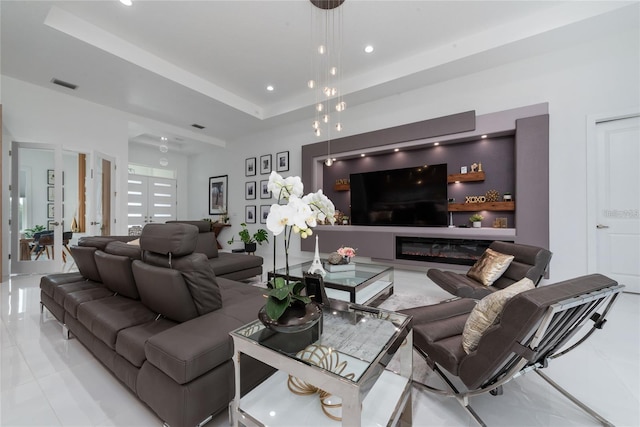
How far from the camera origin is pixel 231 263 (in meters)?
3.51

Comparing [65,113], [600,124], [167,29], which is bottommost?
[600,124]

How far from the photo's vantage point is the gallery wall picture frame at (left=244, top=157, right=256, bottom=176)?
698cm

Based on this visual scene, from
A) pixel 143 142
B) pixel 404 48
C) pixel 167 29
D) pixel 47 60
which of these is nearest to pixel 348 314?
pixel 404 48

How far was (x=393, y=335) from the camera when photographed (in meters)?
1.27

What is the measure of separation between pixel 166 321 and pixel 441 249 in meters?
4.21

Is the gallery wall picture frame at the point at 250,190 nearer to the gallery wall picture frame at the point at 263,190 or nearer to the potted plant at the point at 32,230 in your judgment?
the gallery wall picture frame at the point at 263,190

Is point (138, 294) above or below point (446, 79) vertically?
below

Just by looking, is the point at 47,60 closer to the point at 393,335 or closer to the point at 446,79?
the point at 393,335

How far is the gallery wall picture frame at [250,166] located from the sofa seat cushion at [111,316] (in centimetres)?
534

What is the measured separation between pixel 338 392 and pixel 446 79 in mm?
4944

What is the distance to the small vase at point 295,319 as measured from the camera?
3.70 ft

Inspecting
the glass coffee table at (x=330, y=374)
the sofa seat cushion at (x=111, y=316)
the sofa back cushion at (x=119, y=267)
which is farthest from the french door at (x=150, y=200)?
the glass coffee table at (x=330, y=374)

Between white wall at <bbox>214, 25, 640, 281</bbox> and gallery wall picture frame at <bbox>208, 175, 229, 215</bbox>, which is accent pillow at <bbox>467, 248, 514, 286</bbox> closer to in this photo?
white wall at <bbox>214, 25, 640, 281</bbox>

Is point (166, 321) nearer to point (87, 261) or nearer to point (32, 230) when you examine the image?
point (87, 261)
